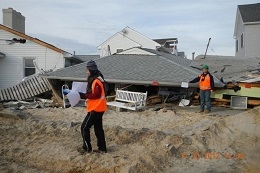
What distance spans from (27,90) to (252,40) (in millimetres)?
17378

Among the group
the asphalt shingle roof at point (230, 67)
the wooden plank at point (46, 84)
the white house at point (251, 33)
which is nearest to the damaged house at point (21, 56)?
the wooden plank at point (46, 84)

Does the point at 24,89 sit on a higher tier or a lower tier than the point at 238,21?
lower

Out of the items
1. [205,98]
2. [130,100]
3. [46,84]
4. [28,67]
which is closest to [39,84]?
[46,84]

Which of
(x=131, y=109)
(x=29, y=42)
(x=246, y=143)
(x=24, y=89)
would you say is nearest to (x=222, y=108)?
(x=131, y=109)

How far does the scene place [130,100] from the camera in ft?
41.4

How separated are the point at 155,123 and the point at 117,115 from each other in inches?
77.2

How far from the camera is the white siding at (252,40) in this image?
24144 mm

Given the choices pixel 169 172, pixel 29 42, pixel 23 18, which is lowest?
pixel 169 172

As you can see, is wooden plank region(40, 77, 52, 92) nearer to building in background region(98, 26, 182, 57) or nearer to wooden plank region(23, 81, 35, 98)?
wooden plank region(23, 81, 35, 98)

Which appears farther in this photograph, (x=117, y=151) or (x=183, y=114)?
(x=183, y=114)

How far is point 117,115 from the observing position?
34.8ft

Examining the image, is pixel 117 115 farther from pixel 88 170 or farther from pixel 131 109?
pixel 88 170

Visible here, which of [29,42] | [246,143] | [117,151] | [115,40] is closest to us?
[117,151]
